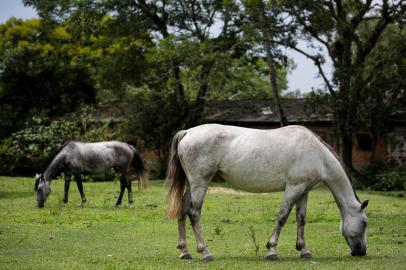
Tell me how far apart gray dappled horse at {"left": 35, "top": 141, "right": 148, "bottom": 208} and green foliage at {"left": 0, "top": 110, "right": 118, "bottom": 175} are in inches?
513

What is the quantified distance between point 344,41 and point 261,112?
23.0 feet

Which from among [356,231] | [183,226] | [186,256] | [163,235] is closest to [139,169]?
[163,235]

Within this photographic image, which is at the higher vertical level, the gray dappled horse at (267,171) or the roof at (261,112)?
the roof at (261,112)

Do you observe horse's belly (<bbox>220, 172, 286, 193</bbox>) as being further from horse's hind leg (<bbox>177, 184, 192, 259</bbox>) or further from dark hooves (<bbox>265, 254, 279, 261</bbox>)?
dark hooves (<bbox>265, 254, 279, 261</bbox>)

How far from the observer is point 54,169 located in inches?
750

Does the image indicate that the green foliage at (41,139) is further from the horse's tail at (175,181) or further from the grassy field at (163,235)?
the horse's tail at (175,181)

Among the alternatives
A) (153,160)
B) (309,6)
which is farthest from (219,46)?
(153,160)

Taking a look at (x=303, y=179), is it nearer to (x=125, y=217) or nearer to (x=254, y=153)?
(x=254, y=153)

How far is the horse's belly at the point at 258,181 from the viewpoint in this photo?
10.1 m

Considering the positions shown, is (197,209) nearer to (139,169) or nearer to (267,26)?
(139,169)

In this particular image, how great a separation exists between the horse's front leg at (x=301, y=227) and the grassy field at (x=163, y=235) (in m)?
0.24

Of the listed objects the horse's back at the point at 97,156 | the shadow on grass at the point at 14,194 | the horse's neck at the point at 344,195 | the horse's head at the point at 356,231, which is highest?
the horse's back at the point at 97,156

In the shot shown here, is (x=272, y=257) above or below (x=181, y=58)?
below

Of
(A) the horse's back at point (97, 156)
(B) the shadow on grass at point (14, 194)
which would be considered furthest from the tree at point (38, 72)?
(A) the horse's back at point (97, 156)
